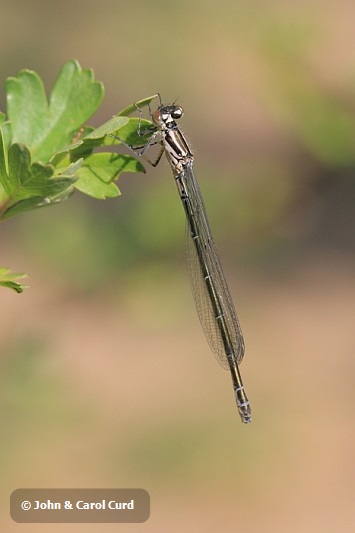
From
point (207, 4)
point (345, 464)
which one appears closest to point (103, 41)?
point (207, 4)

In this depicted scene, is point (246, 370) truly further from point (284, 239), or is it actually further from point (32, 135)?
point (32, 135)

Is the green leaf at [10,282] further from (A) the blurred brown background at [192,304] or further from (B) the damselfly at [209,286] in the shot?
(A) the blurred brown background at [192,304]

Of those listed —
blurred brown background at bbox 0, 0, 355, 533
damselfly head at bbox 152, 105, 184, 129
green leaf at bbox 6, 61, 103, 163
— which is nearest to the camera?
green leaf at bbox 6, 61, 103, 163

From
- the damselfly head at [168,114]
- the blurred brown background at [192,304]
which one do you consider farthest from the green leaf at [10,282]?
the blurred brown background at [192,304]

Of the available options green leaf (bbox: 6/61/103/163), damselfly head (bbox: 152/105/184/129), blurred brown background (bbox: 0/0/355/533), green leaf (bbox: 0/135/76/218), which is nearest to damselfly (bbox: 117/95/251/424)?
damselfly head (bbox: 152/105/184/129)

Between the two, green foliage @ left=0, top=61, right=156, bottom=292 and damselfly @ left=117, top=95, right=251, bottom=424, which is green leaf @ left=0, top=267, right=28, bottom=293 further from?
damselfly @ left=117, top=95, right=251, bottom=424

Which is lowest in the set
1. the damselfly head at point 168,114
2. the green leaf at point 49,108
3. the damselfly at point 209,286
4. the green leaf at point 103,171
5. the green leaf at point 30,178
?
the green leaf at point 30,178

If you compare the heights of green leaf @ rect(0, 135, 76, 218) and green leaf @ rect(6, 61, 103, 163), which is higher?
green leaf @ rect(6, 61, 103, 163)
